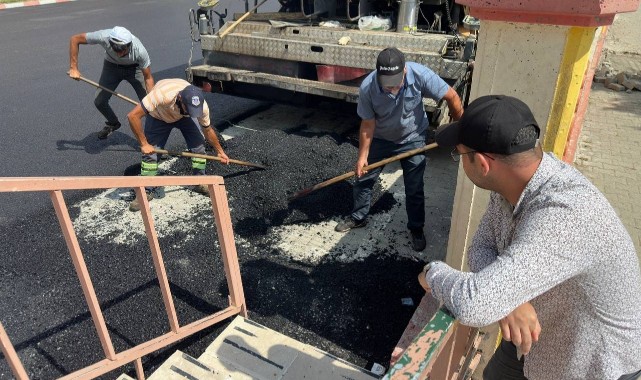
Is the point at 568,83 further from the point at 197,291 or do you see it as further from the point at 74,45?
the point at 74,45

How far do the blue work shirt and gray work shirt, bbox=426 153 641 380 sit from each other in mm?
1956

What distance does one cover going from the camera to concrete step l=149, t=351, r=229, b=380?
2414mm

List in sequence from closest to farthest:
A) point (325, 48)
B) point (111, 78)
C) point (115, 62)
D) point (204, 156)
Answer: point (204, 156), point (325, 48), point (115, 62), point (111, 78)

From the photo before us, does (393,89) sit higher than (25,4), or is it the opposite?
(393,89)

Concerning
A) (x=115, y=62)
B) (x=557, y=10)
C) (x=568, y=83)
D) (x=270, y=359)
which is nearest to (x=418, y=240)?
(x=270, y=359)

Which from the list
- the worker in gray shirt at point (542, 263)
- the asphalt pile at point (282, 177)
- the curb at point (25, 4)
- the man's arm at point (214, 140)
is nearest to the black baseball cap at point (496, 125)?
the worker in gray shirt at point (542, 263)

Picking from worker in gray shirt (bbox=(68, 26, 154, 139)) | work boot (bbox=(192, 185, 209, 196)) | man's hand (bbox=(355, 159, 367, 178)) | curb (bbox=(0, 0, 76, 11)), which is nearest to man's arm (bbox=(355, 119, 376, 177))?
man's hand (bbox=(355, 159, 367, 178))

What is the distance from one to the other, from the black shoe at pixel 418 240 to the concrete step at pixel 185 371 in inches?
76.4

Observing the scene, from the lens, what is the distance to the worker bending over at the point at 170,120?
13.4 feet

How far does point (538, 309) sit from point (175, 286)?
257 cm

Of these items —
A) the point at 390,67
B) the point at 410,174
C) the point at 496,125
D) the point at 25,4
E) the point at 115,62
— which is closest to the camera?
the point at 496,125

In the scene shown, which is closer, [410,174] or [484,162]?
[484,162]

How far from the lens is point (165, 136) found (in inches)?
183

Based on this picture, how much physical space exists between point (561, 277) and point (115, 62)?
5.63m
